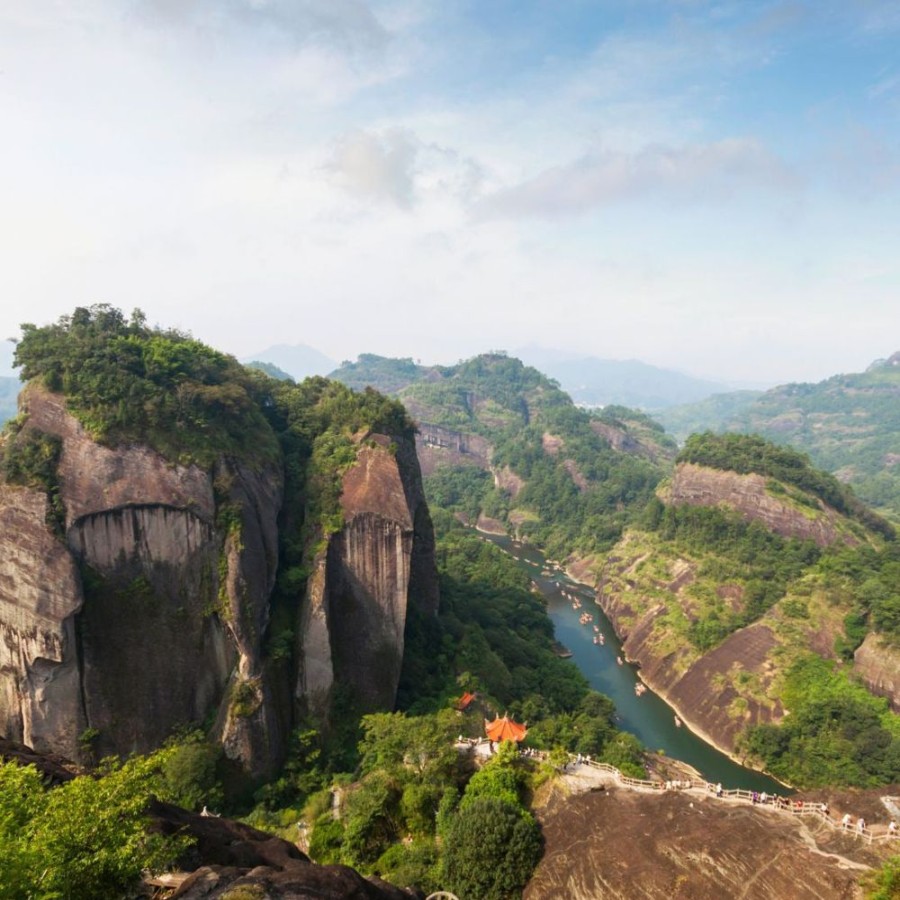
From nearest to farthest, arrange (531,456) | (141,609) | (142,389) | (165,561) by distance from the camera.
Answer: (141,609)
(165,561)
(142,389)
(531,456)

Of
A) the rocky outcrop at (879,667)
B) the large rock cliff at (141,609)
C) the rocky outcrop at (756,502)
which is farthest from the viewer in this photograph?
the rocky outcrop at (756,502)

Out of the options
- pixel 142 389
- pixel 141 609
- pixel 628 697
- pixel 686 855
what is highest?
pixel 142 389

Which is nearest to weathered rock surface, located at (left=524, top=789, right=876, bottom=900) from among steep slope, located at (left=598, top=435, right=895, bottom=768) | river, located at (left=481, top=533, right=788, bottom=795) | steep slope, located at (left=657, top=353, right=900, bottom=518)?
river, located at (left=481, top=533, right=788, bottom=795)

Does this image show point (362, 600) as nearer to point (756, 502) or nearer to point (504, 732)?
point (504, 732)

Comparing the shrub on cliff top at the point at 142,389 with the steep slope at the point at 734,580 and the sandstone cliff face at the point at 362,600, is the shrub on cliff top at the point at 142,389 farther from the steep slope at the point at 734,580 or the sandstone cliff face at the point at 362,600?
the steep slope at the point at 734,580

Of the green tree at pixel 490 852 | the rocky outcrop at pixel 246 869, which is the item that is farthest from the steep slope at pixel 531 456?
the rocky outcrop at pixel 246 869

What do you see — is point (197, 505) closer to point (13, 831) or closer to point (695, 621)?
point (13, 831)

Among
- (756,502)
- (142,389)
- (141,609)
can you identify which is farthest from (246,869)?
(756,502)

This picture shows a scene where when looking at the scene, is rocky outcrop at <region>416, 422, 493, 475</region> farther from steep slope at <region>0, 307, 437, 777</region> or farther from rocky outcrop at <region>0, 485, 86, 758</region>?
rocky outcrop at <region>0, 485, 86, 758</region>
